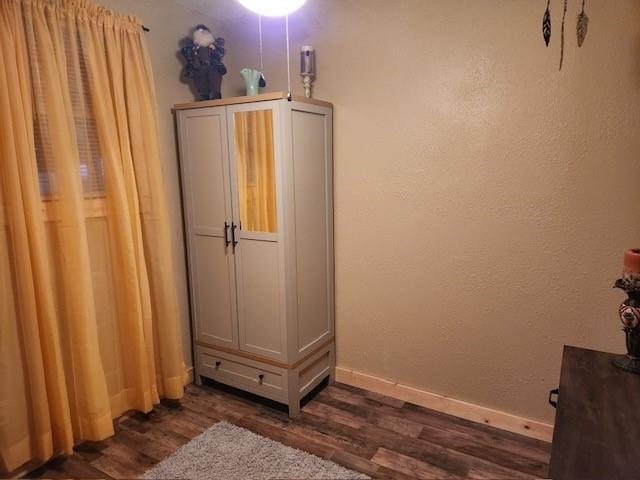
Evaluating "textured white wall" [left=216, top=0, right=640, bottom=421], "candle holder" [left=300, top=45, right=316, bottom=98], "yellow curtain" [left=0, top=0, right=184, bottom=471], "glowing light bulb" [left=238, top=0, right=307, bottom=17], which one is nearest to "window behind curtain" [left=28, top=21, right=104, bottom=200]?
"yellow curtain" [left=0, top=0, right=184, bottom=471]

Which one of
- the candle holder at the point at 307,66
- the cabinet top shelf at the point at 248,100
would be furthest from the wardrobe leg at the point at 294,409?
the candle holder at the point at 307,66

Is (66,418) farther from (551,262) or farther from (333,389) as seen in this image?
(551,262)

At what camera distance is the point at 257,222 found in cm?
238

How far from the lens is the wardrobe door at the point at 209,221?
96.2 inches

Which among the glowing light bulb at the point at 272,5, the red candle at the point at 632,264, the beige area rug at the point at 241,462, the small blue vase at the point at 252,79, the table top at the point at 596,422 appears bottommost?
the beige area rug at the point at 241,462

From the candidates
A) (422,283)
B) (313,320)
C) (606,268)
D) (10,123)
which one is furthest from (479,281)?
(10,123)

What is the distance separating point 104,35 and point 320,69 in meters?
1.19

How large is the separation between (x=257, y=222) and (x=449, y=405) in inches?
61.3

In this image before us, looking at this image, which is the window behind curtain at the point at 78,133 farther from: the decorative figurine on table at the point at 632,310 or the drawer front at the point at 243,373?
the decorative figurine on table at the point at 632,310

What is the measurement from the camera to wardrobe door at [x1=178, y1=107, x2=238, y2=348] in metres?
2.44

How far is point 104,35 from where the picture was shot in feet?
6.96

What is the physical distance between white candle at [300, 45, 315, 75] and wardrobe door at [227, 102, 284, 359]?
1.51 feet

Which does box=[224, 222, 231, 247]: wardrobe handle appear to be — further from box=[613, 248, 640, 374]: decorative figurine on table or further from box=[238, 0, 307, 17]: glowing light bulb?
box=[613, 248, 640, 374]: decorative figurine on table

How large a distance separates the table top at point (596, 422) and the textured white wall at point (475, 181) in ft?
1.89
